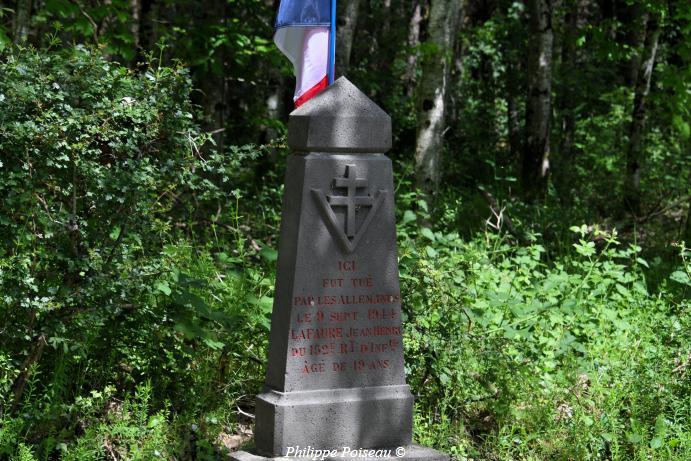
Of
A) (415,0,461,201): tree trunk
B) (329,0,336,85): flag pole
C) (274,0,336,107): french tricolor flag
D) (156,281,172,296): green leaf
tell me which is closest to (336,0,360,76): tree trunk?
(415,0,461,201): tree trunk

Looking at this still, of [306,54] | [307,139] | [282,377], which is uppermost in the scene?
[306,54]

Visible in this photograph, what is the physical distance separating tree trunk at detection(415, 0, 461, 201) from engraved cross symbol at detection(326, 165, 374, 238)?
549cm

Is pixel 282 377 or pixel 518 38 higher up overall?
pixel 518 38

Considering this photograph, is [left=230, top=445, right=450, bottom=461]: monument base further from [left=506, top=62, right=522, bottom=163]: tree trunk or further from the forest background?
[left=506, top=62, right=522, bottom=163]: tree trunk

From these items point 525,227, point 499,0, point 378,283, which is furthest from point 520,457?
point 499,0

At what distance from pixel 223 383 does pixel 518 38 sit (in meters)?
16.1

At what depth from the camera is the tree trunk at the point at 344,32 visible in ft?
37.8

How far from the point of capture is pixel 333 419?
522cm

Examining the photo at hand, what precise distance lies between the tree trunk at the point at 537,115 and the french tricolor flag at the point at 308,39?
27.1ft

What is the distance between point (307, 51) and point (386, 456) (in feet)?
9.05

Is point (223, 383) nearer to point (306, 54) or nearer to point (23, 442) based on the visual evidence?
point (23, 442)

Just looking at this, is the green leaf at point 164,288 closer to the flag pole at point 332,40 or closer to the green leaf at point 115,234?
the green leaf at point 115,234

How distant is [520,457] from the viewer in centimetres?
608

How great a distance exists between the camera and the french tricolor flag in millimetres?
6172
